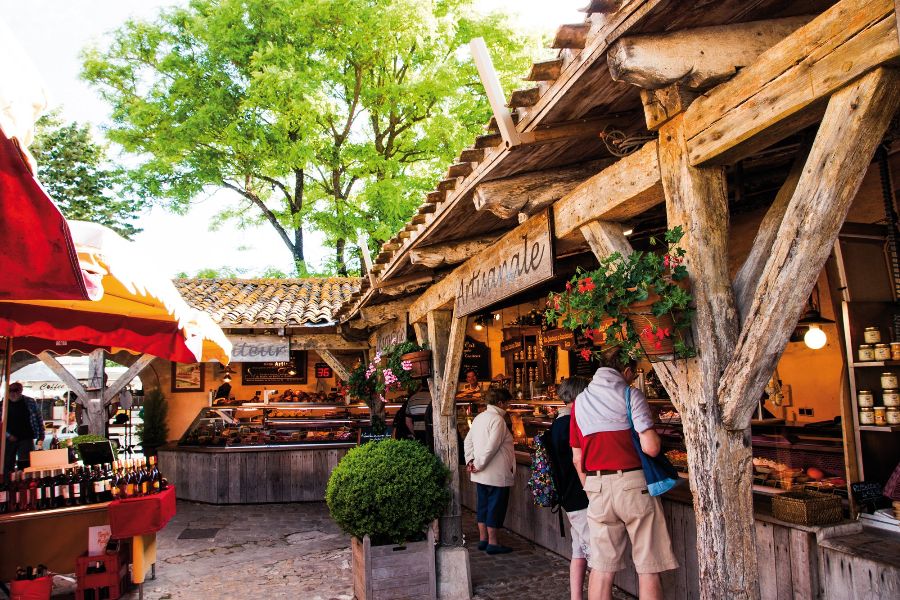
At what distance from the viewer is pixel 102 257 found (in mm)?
3492

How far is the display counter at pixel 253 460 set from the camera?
10.5m

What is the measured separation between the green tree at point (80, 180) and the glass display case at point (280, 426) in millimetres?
Result: 12690

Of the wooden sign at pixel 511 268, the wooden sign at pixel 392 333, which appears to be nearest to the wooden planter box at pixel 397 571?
the wooden sign at pixel 511 268

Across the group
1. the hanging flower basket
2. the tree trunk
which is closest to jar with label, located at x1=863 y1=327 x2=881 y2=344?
the hanging flower basket

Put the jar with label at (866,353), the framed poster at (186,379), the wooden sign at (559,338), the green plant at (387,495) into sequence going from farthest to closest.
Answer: the framed poster at (186,379) → the wooden sign at (559,338) → the green plant at (387,495) → the jar with label at (866,353)

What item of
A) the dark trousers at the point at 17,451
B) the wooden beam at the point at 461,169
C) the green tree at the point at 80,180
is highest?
the green tree at the point at 80,180

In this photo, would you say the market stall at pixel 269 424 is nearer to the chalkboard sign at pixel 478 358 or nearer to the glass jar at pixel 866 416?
the chalkboard sign at pixel 478 358

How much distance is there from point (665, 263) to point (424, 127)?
1758 centimetres

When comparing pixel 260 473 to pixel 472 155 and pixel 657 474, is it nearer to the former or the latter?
pixel 472 155

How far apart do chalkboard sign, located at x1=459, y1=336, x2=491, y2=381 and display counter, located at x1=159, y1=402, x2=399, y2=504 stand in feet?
11.8

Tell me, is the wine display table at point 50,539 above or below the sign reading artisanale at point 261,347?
below

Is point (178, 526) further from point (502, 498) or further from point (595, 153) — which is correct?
point (595, 153)

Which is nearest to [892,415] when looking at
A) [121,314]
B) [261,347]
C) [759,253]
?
[759,253]

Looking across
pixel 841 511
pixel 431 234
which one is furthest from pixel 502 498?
pixel 841 511
